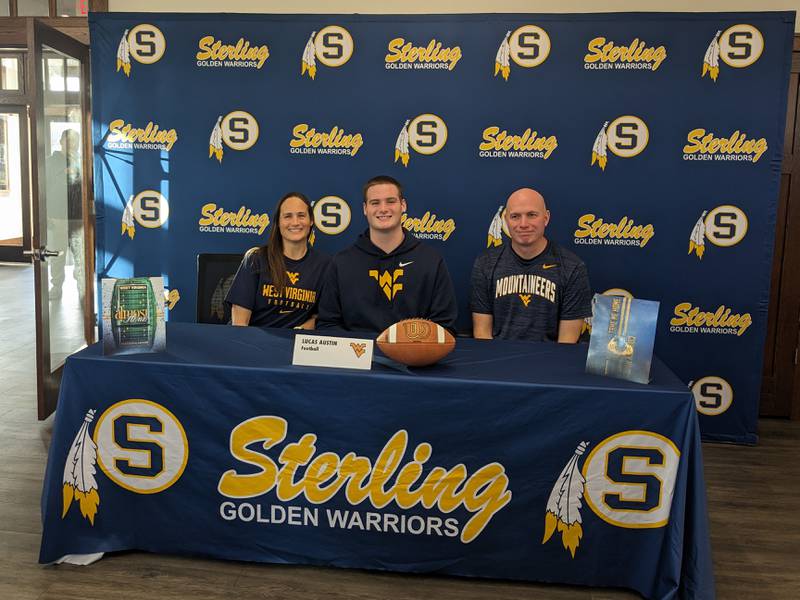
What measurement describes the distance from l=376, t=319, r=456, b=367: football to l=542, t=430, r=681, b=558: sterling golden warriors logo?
47 centimetres

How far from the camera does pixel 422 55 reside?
12.1 feet

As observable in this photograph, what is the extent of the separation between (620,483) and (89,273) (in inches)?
133

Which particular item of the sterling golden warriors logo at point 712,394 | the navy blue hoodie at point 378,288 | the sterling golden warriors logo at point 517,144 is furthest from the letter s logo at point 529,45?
the sterling golden warriors logo at point 712,394

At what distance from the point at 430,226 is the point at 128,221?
1607 millimetres

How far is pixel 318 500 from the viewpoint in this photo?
217cm

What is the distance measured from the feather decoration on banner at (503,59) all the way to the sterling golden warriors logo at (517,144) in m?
0.27

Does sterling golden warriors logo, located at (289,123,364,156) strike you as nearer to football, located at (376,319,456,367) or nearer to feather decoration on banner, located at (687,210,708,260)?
feather decoration on banner, located at (687,210,708,260)

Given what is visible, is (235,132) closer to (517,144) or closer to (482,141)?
(482,141)

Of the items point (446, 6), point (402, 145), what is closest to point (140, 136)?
point (402, 145)

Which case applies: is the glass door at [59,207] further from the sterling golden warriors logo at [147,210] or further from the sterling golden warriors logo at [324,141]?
the sterling golden warriors logo at [324,141]

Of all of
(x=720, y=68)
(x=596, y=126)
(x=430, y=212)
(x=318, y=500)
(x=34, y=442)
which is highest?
(x=720, y=68)

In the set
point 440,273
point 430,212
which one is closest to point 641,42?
point 430,212

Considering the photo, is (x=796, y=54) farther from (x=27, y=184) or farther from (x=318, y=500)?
(x=27, y=184)

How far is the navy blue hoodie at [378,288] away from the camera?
2.79 metres
